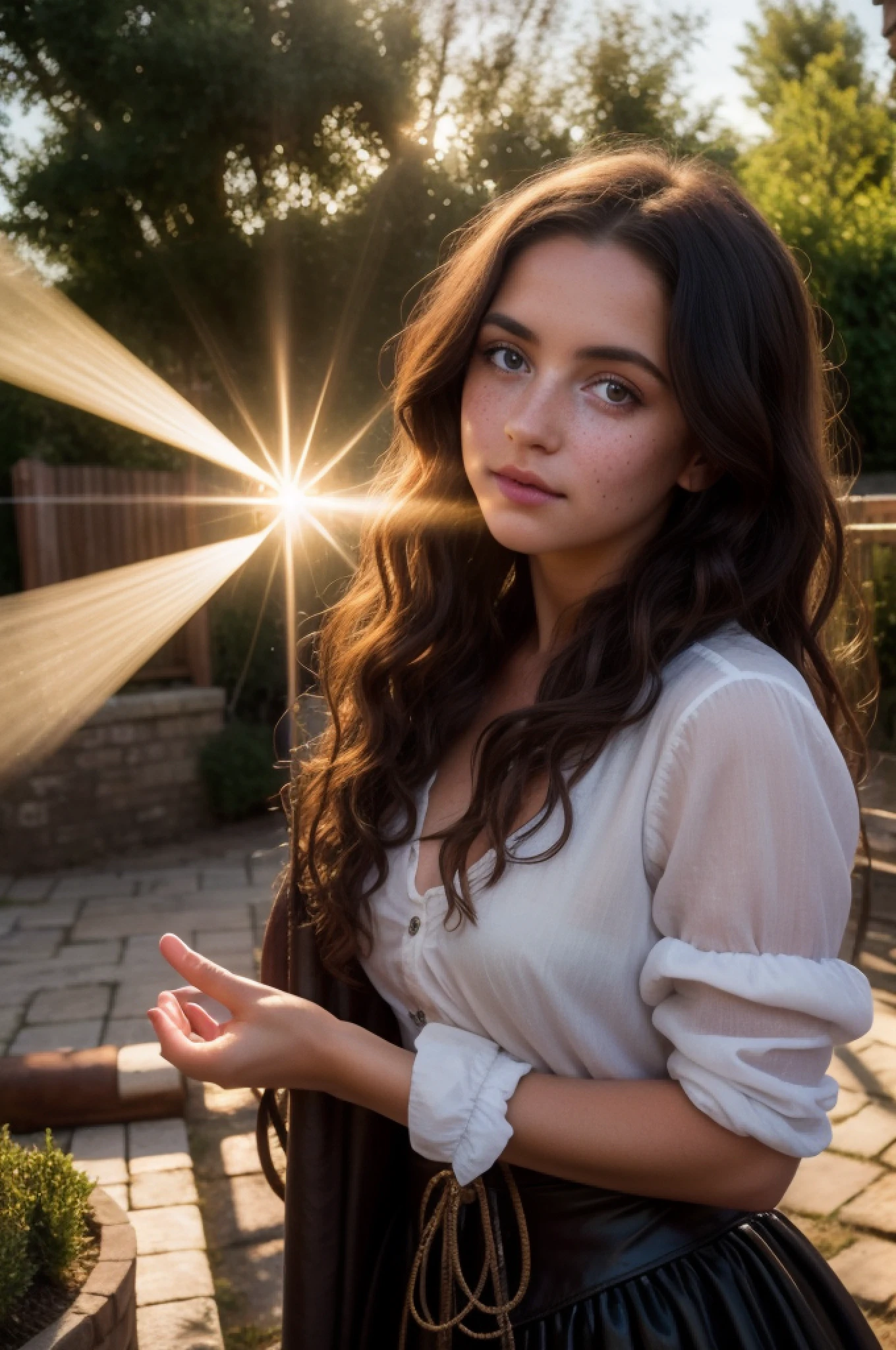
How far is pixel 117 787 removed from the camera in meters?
8.58

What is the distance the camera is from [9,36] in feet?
34.9

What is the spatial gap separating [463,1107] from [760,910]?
362 mm

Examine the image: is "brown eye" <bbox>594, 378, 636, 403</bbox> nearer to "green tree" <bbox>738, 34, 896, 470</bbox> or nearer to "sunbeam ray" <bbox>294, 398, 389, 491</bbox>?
"green tree" <bbox>738, 34, 896, 470</bbox>

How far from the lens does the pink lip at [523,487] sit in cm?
134

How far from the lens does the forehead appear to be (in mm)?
1297

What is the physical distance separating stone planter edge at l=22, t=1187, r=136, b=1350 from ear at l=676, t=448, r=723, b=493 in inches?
63.9

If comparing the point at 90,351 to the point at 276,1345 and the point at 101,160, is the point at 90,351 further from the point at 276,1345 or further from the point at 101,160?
the point at 276,1345

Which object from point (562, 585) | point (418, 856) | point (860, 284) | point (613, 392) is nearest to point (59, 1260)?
point (418, 856)

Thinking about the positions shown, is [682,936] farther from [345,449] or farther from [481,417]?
[345,449]

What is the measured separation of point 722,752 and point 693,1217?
1.66 ft

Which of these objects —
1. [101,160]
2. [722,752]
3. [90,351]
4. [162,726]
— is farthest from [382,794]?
[90,351]

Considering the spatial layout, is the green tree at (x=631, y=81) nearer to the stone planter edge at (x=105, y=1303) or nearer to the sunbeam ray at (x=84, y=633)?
the sunbeam ray at (x=84, y=633)

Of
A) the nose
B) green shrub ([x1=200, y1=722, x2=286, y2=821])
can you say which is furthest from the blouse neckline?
green shrub ([x1=200, y1=722, x2=286, y2=821])

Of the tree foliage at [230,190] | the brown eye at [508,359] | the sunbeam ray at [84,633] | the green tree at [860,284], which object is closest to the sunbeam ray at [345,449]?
the tree foliage at [230,190]
